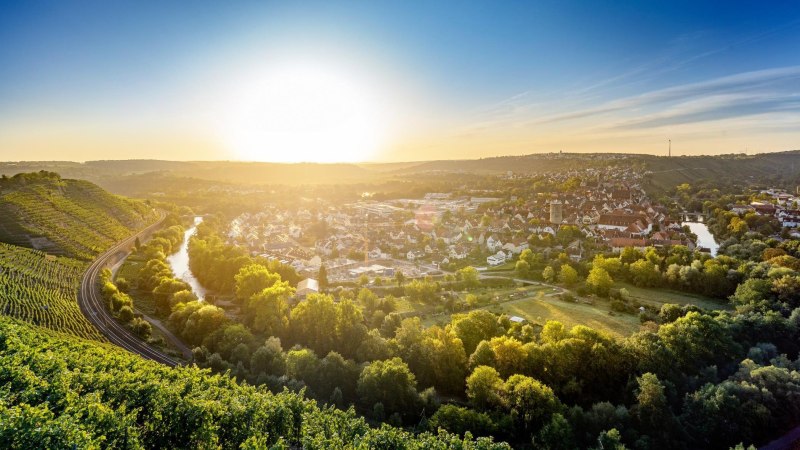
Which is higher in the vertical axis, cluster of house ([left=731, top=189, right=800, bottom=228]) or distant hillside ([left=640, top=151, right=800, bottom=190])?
distant hillside ([left=640, top=151, right=800, bottom=190])

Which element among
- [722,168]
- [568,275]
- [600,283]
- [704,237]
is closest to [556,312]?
[600,283]

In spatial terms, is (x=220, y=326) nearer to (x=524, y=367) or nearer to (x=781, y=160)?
(x=524, y=367)

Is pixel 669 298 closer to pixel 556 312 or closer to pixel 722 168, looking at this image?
pixel 556 312

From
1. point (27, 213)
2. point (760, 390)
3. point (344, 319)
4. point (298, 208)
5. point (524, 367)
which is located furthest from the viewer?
point (298, 208)

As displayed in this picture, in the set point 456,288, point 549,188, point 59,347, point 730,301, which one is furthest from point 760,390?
point 549,188

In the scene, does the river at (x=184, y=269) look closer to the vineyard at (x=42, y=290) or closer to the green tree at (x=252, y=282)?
the green tree at (x=252, y=282)

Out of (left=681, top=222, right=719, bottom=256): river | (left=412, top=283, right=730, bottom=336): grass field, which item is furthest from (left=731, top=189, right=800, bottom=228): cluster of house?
(left=412, top=283, right=730, bottom=336): grass field

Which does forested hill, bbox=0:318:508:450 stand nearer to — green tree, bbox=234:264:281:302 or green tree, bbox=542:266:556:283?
green tree, bbox=234:264:281:302
